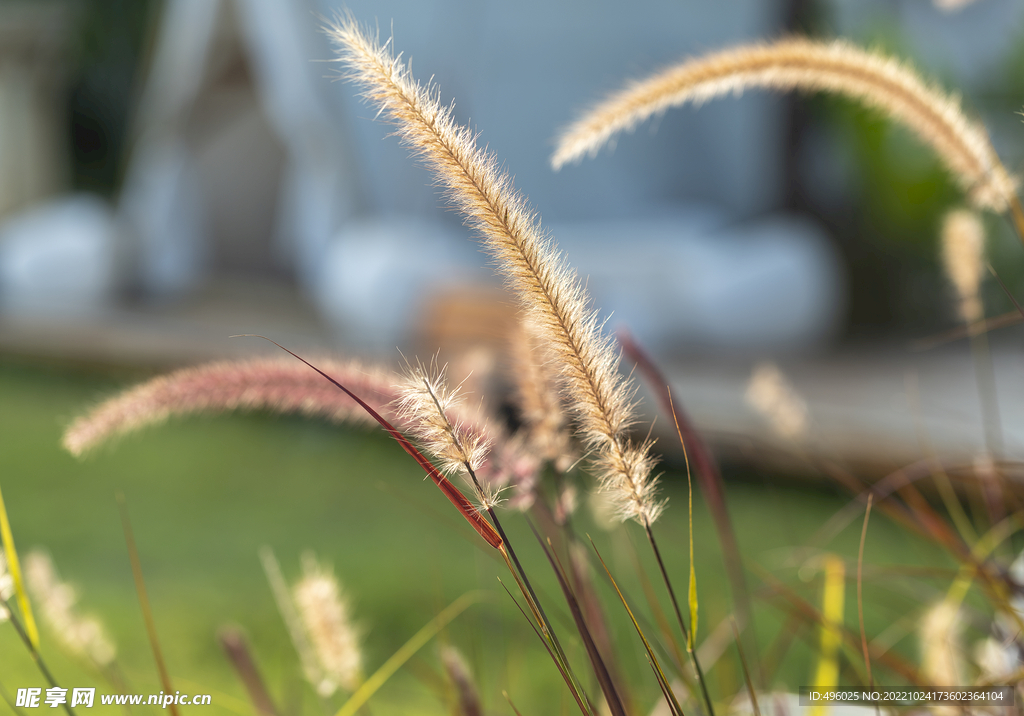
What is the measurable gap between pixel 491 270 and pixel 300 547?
1557 mm

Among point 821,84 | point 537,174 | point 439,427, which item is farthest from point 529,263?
point 537,174

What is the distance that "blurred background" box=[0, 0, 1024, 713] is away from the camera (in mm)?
2486

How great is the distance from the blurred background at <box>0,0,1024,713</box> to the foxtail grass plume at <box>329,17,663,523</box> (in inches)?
68.3

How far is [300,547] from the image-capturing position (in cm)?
218

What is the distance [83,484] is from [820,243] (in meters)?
3.62

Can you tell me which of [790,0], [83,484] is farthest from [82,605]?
[790,0]

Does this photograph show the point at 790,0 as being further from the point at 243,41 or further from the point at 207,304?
the point at 207,304

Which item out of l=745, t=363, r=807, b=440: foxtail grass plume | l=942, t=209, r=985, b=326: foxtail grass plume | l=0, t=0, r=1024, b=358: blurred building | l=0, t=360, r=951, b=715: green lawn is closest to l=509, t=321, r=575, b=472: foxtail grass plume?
l=0, t=360, r=951, b=715: green lawn

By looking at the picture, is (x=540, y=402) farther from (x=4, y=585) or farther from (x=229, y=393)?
(x=4, y=585)

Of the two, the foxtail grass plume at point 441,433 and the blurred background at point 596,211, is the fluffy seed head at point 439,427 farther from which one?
the blurred background at point 596,211

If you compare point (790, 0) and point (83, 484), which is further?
point (790, 0)

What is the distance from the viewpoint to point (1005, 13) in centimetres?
471

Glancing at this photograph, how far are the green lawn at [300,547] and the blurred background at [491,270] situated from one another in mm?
18

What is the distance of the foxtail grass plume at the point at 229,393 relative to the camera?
0.50m
